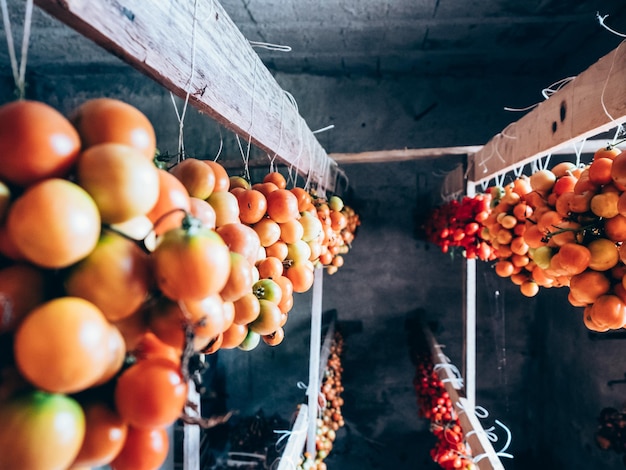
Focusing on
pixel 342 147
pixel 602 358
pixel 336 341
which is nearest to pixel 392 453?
pixel 336 341

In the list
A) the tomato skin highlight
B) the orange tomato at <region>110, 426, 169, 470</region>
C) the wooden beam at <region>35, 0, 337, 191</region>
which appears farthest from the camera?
the wooden beam at <region>35, 0, 337, 191</region>

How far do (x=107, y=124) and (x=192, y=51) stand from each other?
1.58ft

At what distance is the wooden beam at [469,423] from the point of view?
2.17m

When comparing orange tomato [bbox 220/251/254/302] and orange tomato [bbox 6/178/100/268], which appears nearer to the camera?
orange tomato [bbox 6/178/100/268]

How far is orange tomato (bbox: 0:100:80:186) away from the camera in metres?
0.48

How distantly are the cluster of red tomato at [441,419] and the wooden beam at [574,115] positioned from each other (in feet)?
6.78

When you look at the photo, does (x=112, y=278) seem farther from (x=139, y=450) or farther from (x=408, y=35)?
(x=408, y=35)

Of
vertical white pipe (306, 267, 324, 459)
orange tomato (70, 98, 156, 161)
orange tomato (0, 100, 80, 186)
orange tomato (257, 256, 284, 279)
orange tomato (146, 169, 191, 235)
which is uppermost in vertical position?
orange tomato (70, 98, 156, 161)

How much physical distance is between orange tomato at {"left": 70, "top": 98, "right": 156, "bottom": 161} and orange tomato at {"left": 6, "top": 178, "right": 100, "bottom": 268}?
4.3 inches

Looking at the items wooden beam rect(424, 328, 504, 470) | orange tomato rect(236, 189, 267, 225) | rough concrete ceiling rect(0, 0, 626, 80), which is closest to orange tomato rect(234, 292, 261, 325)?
orange tomato rect(236, 189, 267, 225)

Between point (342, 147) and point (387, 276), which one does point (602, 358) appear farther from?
point (342, 147)

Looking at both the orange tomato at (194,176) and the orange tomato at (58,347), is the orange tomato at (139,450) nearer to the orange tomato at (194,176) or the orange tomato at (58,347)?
the orange tomato at (58,347)

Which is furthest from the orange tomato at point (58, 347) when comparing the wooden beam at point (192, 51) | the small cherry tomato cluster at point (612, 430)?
the small cherry tomato cluster at point (612, 430)

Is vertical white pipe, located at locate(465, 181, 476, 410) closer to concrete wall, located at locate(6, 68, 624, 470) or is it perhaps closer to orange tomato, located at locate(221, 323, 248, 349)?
concrete wall, located at locate(6, 68, 624, 470)
